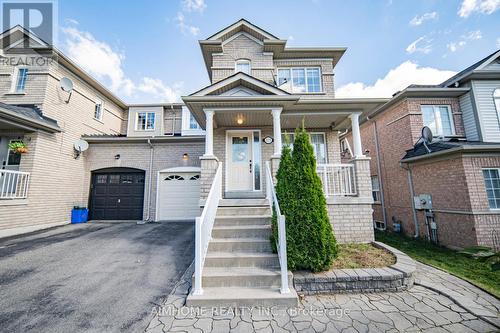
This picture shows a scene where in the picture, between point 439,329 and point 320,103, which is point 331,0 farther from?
point 439,329

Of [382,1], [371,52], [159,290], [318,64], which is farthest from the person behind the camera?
[371,52]

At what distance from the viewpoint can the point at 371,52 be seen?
10.7 metres

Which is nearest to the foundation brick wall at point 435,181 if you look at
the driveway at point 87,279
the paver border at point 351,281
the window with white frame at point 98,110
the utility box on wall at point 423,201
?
the utility box on wall at point 423,201

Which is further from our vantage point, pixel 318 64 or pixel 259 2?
pixel 318 64

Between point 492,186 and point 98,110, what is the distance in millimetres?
16730

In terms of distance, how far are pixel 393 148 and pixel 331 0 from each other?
6.64 m

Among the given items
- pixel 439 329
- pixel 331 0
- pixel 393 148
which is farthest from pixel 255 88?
pixel 393 148

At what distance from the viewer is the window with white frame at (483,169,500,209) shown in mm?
6074

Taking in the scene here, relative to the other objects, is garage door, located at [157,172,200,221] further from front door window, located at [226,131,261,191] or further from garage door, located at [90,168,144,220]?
front door window, located at [226,131,261,191]

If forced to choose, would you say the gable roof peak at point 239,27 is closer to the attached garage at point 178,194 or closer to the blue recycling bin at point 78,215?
the attached garage at point 178,194

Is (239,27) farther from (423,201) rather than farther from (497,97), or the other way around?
(497,97)

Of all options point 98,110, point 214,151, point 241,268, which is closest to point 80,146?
point 98,110

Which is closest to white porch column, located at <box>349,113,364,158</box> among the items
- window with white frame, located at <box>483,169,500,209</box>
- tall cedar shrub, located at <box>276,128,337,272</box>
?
tall cedar shrub, located at <box>276,128,337,272</box>

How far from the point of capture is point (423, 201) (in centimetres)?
730
